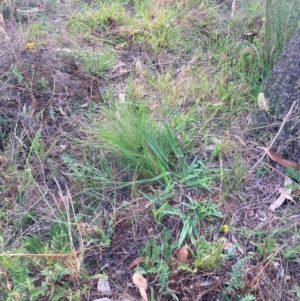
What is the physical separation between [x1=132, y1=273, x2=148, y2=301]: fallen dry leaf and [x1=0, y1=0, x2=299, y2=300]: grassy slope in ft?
0.10

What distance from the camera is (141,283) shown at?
185 centimetres

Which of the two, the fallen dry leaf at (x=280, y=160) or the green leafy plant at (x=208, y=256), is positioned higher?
the fallen dry leaf at (x=280, y=160)

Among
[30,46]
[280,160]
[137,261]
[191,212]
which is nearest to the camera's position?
[137,261]

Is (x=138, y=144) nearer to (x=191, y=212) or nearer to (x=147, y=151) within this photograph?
(x=147, y=151)

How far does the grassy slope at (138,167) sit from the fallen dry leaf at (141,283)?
0.10 feet

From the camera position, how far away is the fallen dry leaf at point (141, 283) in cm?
182

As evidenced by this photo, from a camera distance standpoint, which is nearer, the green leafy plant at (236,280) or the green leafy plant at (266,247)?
the green leafy plant at (236,280)

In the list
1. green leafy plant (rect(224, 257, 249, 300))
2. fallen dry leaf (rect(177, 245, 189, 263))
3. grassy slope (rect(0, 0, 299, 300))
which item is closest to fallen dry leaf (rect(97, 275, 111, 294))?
grassy slope (rect(0, 0, 299, 300))

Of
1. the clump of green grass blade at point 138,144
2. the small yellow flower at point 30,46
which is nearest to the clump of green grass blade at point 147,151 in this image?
the clump of green grass blade at point 138,144

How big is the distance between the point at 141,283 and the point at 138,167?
1.85ft

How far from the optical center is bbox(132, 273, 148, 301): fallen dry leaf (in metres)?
1.82

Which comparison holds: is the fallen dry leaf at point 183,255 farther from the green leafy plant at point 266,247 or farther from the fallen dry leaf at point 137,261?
the green leafy plant at point 266,247

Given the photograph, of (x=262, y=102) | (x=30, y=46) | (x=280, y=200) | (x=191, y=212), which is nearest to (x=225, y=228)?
(x=191, y=212)

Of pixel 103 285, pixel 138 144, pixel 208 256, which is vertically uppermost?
pixel 138 144
